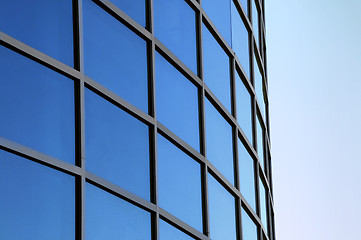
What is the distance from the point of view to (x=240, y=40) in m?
21.0

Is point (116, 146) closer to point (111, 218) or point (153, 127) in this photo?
point (111, 218)

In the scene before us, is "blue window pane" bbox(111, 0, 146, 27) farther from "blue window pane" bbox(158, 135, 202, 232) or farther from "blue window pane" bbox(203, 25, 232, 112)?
"blue window pane" bbox(203, 25, 232, 112)

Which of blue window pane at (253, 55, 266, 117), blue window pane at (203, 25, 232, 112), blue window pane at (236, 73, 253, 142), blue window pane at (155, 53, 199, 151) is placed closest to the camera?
blue window pane at (155, 53, 199, 151)

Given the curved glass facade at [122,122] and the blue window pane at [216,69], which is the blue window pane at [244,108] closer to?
the curved glass facade at [122,122]

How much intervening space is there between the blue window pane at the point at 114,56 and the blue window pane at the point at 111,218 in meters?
2.13

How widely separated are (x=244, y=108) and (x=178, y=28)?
490 centimetres

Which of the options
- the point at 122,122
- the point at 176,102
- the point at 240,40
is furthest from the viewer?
the point at 240,40

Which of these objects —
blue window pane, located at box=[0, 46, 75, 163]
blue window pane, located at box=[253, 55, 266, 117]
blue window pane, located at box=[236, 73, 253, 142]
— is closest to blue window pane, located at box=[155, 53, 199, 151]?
blue window pane, located at box=[0, 46, 75, 163]

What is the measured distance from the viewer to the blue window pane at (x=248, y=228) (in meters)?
18.9

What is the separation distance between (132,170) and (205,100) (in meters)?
4.33

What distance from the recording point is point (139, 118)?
14.2m

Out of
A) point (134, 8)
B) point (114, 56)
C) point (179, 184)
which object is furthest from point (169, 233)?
point (134, 8)

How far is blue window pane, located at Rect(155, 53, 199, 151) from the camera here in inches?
599

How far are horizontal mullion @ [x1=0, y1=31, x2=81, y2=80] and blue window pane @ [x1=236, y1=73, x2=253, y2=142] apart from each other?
8132mm
